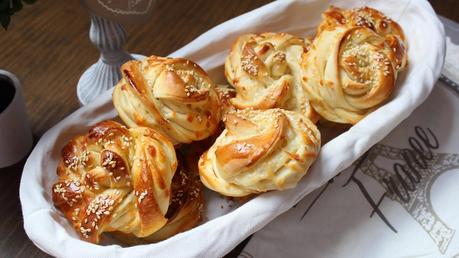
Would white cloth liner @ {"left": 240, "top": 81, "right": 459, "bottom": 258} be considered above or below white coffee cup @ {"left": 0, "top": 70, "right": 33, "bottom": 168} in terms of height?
below

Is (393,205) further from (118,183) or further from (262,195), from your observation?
(118,183)

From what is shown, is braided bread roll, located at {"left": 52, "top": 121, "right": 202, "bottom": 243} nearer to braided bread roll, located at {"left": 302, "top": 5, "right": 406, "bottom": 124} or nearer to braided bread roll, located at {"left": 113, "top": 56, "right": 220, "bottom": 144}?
braided bread roll, located at {"left": 113, "top": 56, "right": 220, "bottom": 144}

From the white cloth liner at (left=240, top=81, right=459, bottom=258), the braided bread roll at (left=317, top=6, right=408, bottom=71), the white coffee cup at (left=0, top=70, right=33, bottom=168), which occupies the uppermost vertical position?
the braided bread roll at (left=317, top=6, right=408, bottom=71)

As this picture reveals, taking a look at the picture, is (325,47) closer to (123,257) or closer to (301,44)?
(301,44)

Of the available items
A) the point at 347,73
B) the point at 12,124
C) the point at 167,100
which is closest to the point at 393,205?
the point at 347,73

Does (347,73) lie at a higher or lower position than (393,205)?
higher

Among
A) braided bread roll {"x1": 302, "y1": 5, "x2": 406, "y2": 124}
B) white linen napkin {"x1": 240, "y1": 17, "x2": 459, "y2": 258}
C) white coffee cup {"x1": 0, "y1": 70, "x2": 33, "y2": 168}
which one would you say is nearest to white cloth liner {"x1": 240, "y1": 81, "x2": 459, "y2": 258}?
white linen napkin {"x1": 240, "y1": 17, "x2": 459, "y2": 258}

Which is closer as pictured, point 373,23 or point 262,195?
point 262,195

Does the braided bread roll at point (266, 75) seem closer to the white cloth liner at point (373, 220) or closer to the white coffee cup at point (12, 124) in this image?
the white cloth liner at point (373, 220)
